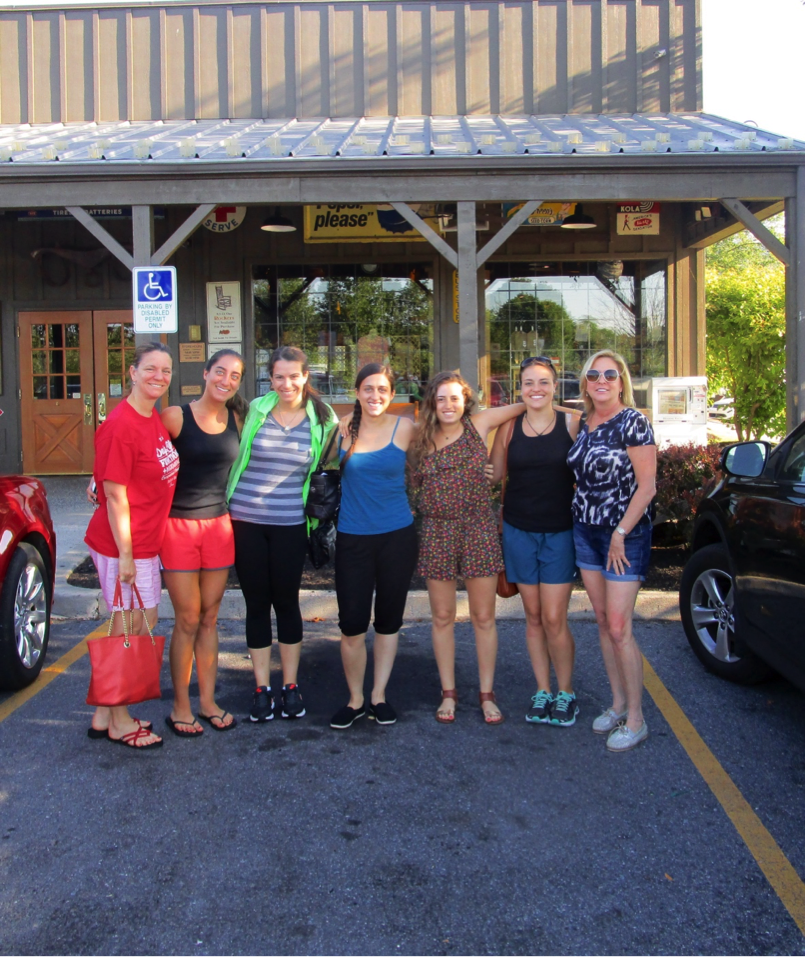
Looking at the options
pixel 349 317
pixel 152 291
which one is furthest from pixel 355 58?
pixel 152 291

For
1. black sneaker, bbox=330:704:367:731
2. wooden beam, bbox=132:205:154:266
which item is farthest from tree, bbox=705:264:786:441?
black sneaker, bbox=330:704:367:731

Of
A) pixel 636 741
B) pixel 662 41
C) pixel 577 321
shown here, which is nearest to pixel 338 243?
pixel 577 321

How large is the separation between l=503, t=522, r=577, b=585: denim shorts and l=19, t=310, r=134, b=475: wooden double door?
886 cm

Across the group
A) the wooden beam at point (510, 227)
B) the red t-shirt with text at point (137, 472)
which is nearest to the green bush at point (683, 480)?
the wooden beam at point (510, 227)

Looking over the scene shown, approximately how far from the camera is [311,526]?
4.11m

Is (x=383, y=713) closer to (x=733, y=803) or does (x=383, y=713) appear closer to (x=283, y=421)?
(x=283, y=421)

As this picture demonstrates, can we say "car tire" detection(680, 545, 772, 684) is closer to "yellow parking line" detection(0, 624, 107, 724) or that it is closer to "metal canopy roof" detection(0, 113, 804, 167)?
"yellow parking line" detection(0, 624, 107, 724)

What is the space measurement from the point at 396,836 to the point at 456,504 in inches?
59.1

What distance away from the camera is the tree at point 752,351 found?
1429cm

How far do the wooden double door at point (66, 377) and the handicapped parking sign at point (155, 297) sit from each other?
412cm

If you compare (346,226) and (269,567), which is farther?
(346,226)

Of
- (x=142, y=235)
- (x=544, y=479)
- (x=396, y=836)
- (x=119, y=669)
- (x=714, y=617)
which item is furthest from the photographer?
(x=142, y=235)

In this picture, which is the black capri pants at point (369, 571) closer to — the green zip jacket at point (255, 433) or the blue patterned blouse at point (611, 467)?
the green zip jacket at point (255, 433)

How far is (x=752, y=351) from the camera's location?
580 inches
